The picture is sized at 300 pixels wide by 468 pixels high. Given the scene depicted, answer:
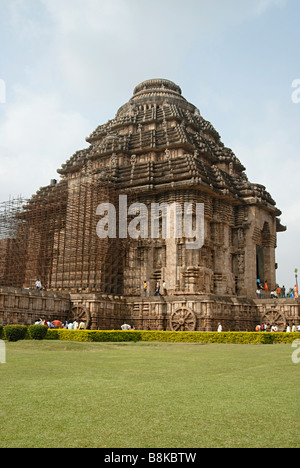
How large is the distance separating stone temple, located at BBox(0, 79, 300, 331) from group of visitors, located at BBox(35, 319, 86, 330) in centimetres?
74

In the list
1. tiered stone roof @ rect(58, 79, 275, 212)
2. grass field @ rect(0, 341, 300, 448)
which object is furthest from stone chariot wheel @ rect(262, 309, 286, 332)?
grass field @ rect(0, 341, 300, 448)

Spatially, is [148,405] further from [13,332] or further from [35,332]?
[35,332]

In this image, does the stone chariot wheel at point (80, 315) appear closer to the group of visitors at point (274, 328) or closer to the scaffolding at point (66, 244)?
the scaffolding at point (66, 244)

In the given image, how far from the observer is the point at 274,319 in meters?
31.9

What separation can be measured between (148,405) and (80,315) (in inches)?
902

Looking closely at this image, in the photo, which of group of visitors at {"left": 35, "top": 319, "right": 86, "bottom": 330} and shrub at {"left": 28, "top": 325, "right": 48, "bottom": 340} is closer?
shrub at {"left": 28, "top": 325, "right": 48, "bottom": 340}

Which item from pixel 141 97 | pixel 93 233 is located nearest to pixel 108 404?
pixel 93 233

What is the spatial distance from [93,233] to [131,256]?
3848 mm

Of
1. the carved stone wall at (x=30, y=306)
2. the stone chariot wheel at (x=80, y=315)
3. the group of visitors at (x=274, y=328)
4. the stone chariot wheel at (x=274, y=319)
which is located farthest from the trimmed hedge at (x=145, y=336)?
the stone chariot wheel at (x=274, y=319)

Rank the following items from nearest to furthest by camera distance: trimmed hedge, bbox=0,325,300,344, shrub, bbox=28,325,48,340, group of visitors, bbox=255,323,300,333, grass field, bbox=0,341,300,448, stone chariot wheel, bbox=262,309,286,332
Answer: grass field, bbox=0,341,300,448
shrub, bbox=28,325,48,340
trimmed hedge, bbox=0,325,300,344
group of visitors, bbox=255,323,300,333
stone chariot wheel, bbox=262,309,286,332

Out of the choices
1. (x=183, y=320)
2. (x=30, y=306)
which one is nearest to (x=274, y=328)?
(x=183, y=320)

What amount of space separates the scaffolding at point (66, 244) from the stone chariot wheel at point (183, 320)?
6.63 meters

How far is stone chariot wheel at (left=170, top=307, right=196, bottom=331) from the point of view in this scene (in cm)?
2877

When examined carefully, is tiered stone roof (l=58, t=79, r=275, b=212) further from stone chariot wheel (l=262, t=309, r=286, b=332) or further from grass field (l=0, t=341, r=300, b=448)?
grass field (l=0, t=341, r=300, b=448)
